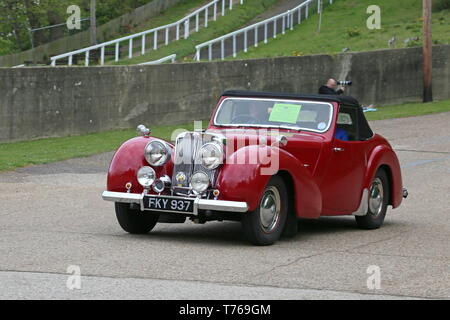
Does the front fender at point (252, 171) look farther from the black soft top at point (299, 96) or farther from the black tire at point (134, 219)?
the black soft top at point (299, 96)

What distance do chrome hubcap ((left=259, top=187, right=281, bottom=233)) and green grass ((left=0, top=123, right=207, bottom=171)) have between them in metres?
8.40

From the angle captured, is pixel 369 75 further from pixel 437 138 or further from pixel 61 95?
pixel 61 95

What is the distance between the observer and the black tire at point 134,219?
36.1ft

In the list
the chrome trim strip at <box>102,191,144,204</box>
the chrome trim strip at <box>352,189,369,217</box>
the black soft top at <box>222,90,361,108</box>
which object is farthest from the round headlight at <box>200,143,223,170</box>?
the chrome trim strip at <box>352,189,369,217</box>

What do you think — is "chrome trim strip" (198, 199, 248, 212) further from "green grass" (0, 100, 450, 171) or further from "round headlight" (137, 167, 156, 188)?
"green grass" (0, 100, 450, 171)

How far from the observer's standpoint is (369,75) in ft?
104

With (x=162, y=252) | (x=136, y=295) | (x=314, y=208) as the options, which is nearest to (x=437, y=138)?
(x=314, y=208)

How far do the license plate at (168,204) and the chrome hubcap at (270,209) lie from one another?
723 millimetres

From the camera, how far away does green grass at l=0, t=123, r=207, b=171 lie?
18.9m

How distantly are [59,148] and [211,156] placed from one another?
11016mm

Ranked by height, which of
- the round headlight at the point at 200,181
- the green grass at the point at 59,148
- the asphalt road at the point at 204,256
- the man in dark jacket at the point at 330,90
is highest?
the man in dark jacket at the point at 330,90

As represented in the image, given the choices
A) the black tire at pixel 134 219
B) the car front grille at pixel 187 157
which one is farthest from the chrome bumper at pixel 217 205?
the black tire at pixel 134 219

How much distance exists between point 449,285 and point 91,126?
51.4 feet

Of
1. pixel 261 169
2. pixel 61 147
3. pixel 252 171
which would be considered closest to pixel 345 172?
pixel 261 169
